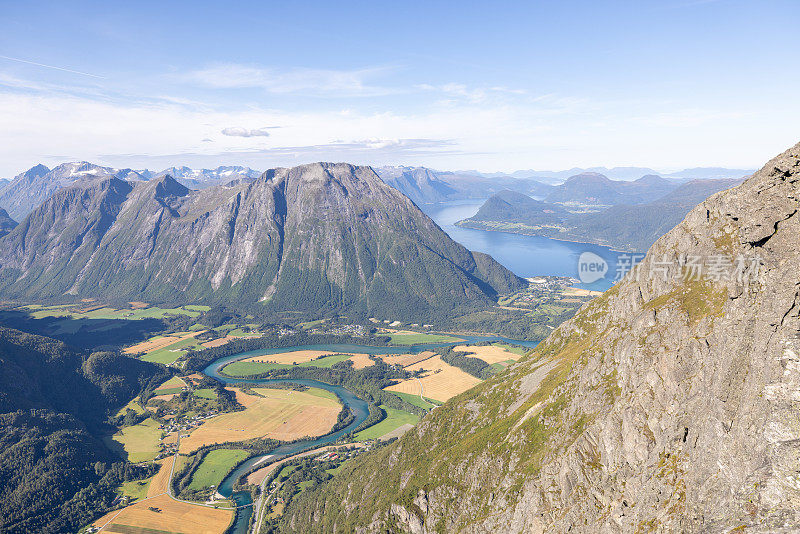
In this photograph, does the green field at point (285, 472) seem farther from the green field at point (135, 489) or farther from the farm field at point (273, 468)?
the green field at point (135, 489)

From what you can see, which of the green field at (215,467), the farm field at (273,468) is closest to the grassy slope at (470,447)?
the farm field at (273,468)

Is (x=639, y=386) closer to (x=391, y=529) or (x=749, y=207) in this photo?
(x=749, y=207)

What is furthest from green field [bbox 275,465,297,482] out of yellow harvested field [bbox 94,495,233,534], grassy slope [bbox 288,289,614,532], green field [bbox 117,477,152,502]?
green field [bbox 117,477,152,502]

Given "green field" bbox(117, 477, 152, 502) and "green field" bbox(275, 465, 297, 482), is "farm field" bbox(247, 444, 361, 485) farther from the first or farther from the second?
"green field" bbox(117, 477, 152, 502)

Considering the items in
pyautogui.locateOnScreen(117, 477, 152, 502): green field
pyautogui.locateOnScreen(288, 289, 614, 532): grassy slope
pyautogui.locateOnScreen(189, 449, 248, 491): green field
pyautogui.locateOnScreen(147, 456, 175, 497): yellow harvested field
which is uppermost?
pyautogui.locateOnScreen(288, 289, 614, 532): grassy slope

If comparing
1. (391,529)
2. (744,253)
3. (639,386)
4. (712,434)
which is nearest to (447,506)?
(391,529)
